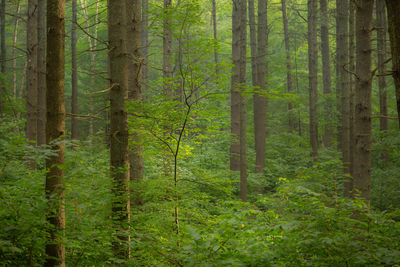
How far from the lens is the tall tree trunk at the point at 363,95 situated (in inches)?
241

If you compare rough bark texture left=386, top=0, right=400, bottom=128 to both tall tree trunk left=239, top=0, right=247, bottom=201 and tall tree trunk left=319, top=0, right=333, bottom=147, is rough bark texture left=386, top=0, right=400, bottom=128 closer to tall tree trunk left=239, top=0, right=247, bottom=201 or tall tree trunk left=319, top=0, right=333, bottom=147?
tall tree trunk left=239, top=0, right=247, bottom=201

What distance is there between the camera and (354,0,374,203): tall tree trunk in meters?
6.12

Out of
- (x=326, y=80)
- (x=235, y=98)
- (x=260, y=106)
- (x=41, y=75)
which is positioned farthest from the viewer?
(x=326, y=80)

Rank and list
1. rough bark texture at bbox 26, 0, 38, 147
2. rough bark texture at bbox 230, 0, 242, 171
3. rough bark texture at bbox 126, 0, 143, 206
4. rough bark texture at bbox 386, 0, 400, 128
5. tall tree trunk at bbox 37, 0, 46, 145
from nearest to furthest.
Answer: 1. rough bark texture at bbox 386, 0, 400, 128
2. rough bark texture at bbox 126, 0, 143, 206
3. rough bark texture at bbox 230, 0, 242, 171
4. rough bark texture at bbox 26, 0, 38, 147
5. tall tree trunk at bbox 37, 0, 46, 145

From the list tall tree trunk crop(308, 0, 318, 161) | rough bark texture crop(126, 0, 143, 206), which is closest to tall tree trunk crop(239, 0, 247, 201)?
rough bark texture crop(126, 0, 143, 206)

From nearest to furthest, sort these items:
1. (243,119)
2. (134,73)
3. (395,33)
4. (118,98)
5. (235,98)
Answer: (395,33), (118,98), (134,73), (243,119), (235,98)

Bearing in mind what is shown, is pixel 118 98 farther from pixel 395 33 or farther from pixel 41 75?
pixel 41 75

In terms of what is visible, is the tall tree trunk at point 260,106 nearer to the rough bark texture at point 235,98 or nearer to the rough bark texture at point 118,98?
the rough bark texture at point 235,98

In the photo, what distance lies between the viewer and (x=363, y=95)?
6172mm

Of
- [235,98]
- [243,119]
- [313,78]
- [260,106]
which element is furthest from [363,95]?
[260,106]

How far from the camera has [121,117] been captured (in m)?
4.90

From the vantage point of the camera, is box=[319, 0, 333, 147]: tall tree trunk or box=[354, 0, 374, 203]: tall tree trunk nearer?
box=[354, 0, 374, 203]: tall tree trunk

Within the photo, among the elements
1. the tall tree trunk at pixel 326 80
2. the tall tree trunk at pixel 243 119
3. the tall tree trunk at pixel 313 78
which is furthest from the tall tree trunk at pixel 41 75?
the tall tree trunk at pixel 326 80

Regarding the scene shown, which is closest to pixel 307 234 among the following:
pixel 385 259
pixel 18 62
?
pixel 385 259
